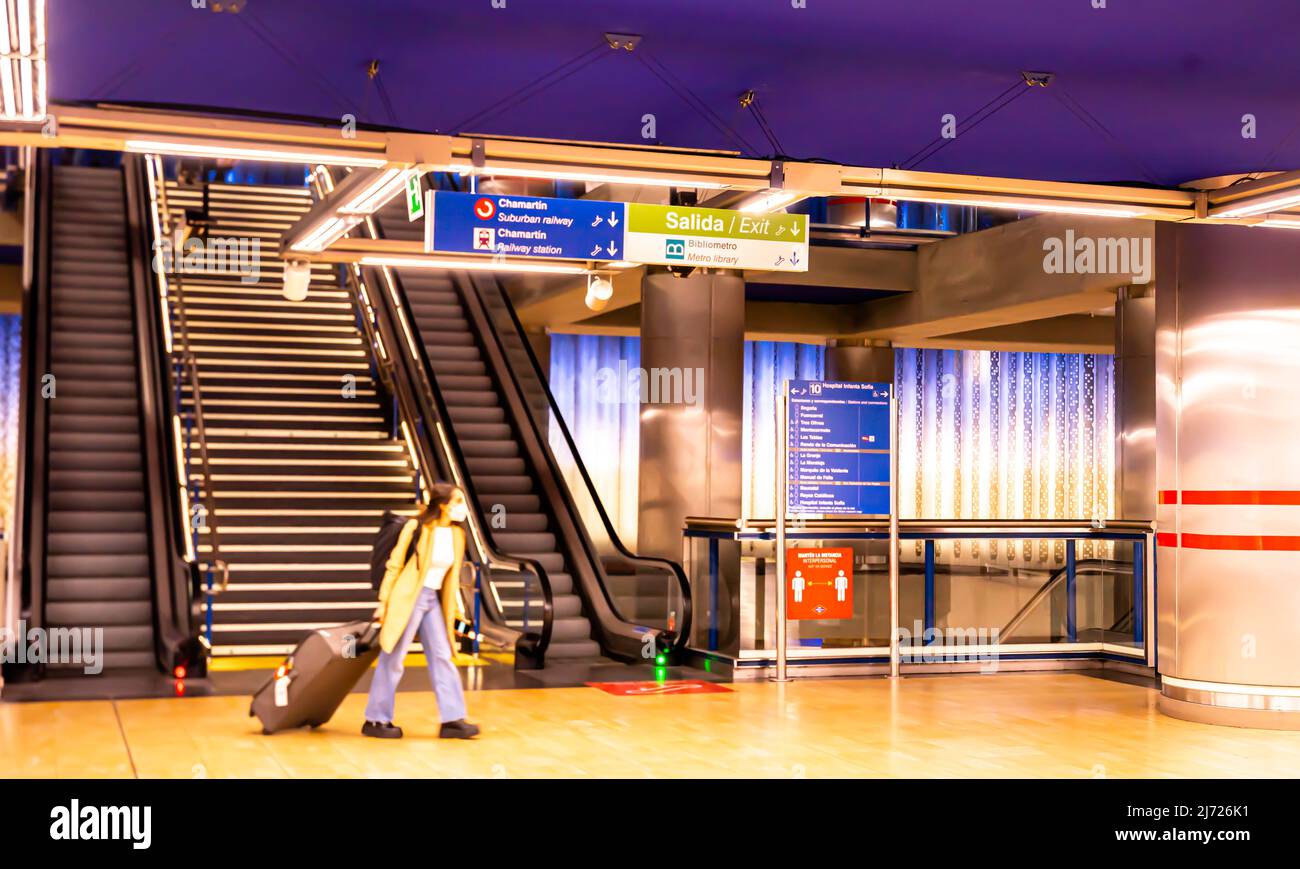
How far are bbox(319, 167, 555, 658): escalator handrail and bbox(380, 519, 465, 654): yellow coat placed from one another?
3140mm

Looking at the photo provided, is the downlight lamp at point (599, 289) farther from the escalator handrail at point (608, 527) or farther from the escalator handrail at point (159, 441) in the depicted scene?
the escalator handrail at point (159, 441)

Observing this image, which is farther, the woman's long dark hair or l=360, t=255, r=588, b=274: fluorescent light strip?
l=360, t=255, r=588, b=274: fluorescent light strip

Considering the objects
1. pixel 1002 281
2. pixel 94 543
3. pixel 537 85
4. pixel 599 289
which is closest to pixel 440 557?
pixel 537 85

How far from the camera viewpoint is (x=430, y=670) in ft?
27.2

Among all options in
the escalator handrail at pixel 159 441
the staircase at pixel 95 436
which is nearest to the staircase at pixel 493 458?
the escalator handrail at pixel 159 441

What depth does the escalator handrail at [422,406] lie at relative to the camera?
11914 millimetres

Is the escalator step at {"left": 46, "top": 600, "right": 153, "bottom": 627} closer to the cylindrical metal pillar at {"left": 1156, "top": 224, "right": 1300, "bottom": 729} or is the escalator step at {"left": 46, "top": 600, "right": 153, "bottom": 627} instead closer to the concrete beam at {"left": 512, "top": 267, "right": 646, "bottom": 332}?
the concrete beam at {"left": 512, "top": 267, "right": 646, "bottom": 332}

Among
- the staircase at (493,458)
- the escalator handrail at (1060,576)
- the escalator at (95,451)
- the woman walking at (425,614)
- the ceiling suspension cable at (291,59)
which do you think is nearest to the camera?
the ceiling suspension cable at (291,59)

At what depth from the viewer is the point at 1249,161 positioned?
9.27 metres

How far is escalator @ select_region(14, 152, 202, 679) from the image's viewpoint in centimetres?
1104

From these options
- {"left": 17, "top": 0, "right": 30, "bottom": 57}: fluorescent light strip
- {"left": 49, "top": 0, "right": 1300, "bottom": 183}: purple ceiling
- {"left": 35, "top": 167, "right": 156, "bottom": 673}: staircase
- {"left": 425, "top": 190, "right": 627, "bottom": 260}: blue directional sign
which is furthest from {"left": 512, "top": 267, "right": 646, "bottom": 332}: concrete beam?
{"left": 17, "top": 0, "right": 30, "bottom": 57}: fluorescent light strip

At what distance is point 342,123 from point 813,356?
1680 centimetres

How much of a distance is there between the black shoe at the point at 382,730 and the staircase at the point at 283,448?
4.04 metres
